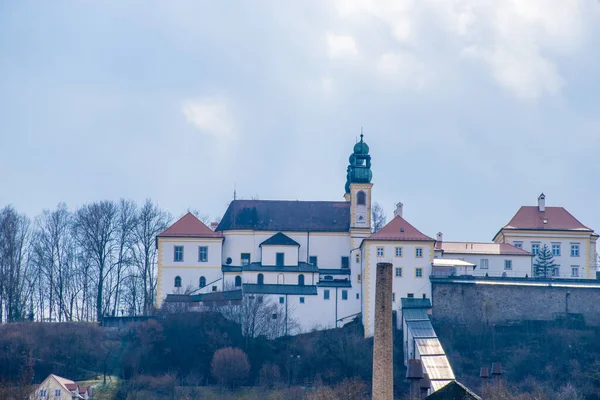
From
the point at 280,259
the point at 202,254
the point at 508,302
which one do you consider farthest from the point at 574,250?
the point at 202,254

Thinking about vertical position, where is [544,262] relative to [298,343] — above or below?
above

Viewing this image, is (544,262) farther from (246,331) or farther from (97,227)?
(97,227)

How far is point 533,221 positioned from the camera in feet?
290

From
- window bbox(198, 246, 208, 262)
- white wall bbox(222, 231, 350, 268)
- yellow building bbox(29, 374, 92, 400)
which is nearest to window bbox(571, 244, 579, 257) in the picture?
white wall bbox(222, 231, 350, 268)

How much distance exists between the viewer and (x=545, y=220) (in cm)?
8819

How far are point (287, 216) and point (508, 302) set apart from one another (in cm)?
1728

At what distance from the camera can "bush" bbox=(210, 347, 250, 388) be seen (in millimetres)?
74000

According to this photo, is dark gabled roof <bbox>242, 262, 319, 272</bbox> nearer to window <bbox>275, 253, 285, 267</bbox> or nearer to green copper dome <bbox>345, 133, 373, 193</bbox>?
window <bbox>275, 253, 285, 267</bbox>

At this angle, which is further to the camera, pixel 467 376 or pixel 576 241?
pixel 576 241

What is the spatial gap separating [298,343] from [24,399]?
2313 cm

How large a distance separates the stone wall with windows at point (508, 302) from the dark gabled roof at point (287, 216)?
10.9 metres

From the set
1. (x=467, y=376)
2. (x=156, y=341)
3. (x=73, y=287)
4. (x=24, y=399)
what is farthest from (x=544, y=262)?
(x=24, y=399)

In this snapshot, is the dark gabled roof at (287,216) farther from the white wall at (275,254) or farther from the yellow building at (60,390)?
the yellow building at (60,390)

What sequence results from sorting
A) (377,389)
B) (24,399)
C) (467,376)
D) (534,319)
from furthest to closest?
(534,319)
(467,376)
(24,399)
(377,389)
